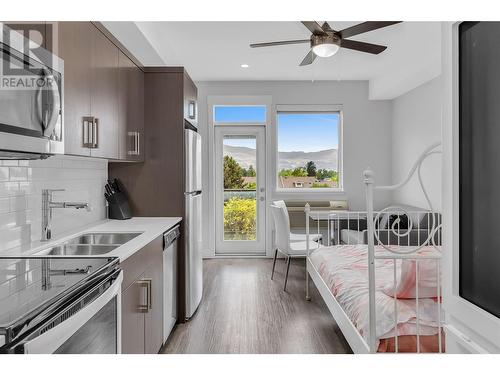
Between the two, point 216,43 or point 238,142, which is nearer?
point 216,43

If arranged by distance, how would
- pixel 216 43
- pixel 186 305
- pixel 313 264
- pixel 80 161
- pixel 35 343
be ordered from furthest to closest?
1. pixel 216 43
2. pixel 313 264
3. pixel 186 305
4. pixel 80 161
5. pixel 35 343

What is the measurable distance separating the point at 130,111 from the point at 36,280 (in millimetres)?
1745

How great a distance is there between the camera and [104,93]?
2.21m

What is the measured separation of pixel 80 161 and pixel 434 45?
3294 mm

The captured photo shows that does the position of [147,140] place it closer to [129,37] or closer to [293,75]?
[129,37]

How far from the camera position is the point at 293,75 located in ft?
16.6

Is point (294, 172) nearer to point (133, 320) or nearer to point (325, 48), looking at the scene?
point (325, 48)

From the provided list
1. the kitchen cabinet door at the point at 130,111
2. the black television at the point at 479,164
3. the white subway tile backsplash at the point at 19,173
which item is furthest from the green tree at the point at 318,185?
the black television at the point at 479,164

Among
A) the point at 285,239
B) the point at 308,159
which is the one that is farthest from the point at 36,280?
the point at 308,159

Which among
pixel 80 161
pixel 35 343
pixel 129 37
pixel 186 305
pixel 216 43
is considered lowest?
pixel 186 305

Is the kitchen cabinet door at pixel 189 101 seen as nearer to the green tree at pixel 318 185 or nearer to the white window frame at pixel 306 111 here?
the white window frame at pixel 306 111

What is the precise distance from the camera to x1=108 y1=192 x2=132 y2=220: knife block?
9.58 ft
